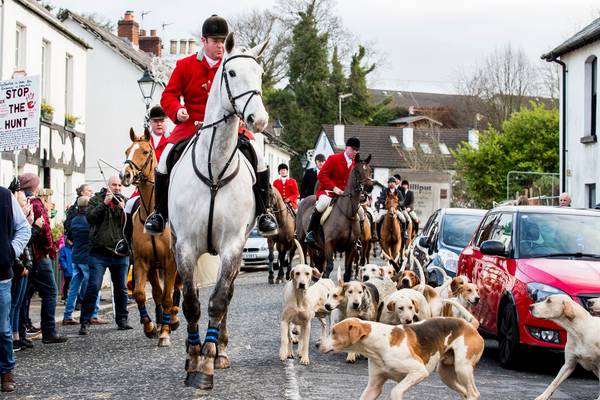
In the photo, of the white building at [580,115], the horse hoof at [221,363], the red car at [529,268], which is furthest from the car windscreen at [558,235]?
the white building at [580,115]

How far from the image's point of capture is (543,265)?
11078 mm

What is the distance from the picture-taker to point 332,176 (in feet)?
57.6

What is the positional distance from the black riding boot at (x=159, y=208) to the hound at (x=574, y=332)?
12.4ft

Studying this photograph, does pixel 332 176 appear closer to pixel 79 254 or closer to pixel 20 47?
pixel 79 254

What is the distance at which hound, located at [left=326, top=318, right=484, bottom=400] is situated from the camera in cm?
784

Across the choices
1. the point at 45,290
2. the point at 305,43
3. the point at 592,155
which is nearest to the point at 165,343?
the point at 45,290

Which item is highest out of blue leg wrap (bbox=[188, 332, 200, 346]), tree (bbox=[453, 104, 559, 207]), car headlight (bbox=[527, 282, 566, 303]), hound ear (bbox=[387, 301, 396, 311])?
tree (bbox=[453, 104, 559, 207])

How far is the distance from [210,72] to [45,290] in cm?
375

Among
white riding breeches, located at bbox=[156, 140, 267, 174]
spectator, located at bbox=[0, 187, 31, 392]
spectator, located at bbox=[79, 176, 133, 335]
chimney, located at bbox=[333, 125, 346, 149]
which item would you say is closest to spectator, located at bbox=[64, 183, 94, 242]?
spectator, located at bbox=[79, 176, 133, 335]

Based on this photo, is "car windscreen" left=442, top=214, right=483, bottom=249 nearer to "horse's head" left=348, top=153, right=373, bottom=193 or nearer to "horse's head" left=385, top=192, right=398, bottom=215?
"horse's head" left=348, top=153, right=373, bottom=193

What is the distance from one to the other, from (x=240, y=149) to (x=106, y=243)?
4.84 meters

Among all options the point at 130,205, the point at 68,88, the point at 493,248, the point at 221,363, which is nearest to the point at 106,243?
the point at 130,205

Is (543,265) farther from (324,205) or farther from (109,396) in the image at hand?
(324,205)

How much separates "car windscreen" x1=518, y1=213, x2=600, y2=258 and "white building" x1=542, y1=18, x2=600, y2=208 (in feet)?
58.6
